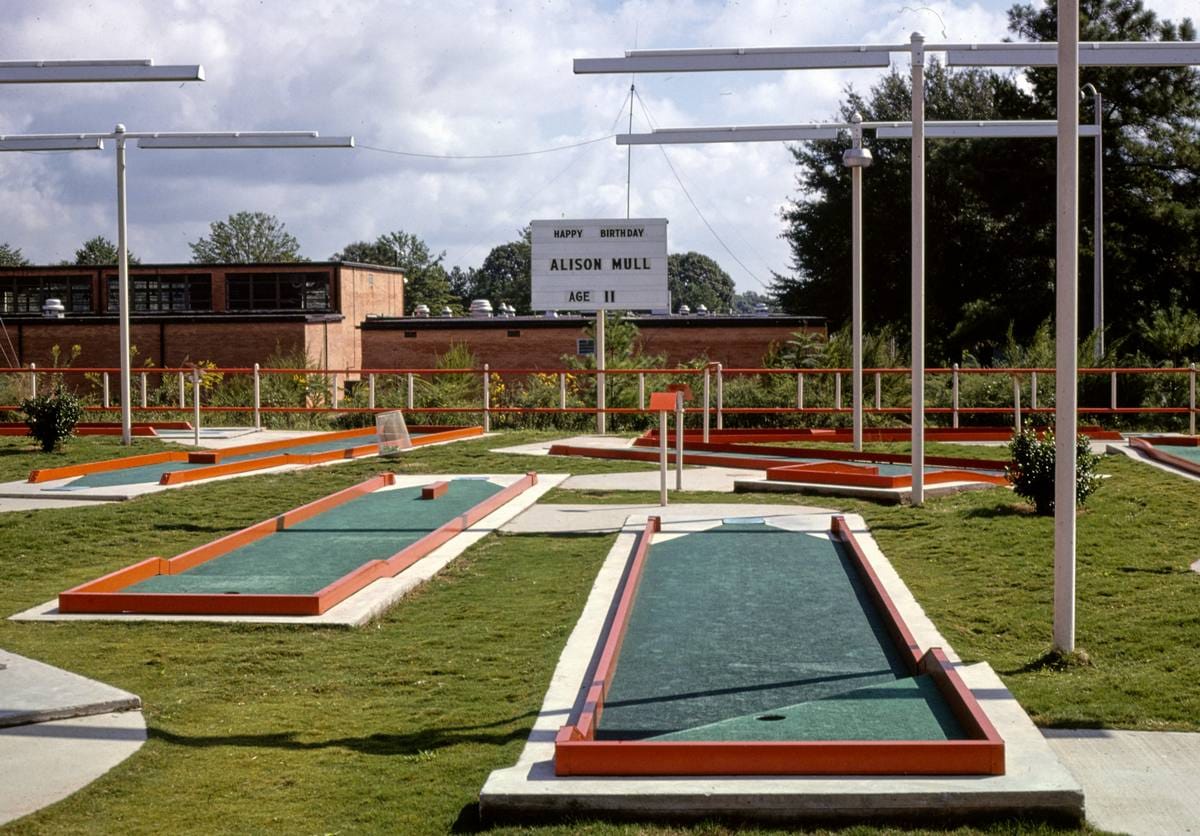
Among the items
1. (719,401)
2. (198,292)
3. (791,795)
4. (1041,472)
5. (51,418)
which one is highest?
(198,292)

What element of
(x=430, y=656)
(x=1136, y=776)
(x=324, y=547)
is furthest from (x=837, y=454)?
(x=1136, y=776)

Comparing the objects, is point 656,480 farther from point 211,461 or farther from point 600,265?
point 600,265

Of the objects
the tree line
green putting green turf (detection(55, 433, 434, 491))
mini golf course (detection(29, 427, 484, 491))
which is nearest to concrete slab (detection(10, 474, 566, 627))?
mini golf course (detection(29, 427, 484, 491))

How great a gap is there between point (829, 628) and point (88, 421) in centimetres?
2096

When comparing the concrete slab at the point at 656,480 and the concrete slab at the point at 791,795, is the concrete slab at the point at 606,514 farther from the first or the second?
the concrete slab at the point at 791,795

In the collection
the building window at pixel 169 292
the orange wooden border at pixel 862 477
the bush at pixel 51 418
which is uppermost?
the building window at pixel 169 292

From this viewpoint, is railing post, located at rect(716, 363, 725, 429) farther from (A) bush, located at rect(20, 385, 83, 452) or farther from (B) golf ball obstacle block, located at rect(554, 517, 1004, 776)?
(B) golf ball obstacle block, located at rect(554, 517, 1004, 776)

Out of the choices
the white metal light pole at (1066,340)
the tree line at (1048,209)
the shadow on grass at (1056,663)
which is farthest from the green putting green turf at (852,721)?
the tree line at (1048,209)

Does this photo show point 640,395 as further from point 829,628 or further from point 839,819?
point 839,819

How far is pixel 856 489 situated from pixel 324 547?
6.18 metres

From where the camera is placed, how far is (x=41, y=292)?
52875mm

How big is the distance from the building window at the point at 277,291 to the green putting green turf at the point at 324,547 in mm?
36624

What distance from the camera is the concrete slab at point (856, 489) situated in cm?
1559

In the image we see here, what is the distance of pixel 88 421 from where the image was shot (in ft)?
88.9
